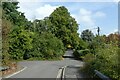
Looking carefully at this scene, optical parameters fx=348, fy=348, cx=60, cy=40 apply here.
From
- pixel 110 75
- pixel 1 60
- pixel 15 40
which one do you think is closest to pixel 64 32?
pixel 15 40

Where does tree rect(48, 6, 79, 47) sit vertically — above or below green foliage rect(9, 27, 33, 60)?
above

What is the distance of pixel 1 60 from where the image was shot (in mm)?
30812

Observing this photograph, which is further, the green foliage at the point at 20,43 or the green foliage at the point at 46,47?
the green foliage at the point at 46,47

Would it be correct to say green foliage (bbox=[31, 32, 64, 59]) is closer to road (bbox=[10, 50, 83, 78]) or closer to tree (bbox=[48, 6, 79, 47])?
tree (bbox=[48, 6, 79, 47])

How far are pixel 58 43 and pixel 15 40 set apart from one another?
19046 mm

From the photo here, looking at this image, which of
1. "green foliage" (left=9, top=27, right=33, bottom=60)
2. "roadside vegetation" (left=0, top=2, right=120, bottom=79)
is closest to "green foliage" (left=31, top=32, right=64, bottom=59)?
"roadside vegetation" (left=0, top=2, right=120, bottom=79)

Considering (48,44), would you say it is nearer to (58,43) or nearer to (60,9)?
(58,43)

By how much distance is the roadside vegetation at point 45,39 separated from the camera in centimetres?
3088

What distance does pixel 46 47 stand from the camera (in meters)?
72.0

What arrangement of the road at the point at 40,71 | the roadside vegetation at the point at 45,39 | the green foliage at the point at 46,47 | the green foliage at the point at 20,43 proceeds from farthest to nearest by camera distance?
the green foliage at the point at 46,47
the green foliage at the point at 20,43
the roadside vegetation at the point at 45,39
the road at the point at 40,71

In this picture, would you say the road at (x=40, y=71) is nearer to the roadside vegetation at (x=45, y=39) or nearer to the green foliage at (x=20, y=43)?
the roadside vegetation at (x=45, y=39)

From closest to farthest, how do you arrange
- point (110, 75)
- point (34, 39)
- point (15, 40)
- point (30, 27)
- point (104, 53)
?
point (110, 75) → point (104, 53) → point (15, 40) → point (34, 39) → point (30, 27)

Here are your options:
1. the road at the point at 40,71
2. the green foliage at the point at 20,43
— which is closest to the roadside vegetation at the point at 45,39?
the green foliage at the point at 20,43

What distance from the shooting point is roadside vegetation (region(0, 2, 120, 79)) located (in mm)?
30880
